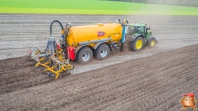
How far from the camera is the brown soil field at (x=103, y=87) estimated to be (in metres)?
6.59

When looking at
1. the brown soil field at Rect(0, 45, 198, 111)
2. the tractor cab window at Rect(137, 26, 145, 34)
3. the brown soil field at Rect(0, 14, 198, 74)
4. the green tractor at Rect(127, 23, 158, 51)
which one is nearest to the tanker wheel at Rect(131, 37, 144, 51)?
the green tractor at Rect(127, 23, 158, 51)

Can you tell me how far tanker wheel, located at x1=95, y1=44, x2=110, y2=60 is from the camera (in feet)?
34.7

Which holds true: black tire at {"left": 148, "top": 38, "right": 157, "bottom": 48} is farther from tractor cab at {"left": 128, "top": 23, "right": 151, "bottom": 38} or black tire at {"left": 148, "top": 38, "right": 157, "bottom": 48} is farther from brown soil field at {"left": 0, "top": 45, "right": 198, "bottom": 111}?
brown soil field at {"left": 0, "top": 45, "right": 198, "bottom": 111}

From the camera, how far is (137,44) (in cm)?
1252

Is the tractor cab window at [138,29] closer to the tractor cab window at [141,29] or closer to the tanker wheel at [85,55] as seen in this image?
the tractor cab window at [141,29]

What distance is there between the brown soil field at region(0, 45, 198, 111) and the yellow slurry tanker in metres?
0.58

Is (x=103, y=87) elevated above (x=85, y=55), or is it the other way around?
(x=85, y=55)

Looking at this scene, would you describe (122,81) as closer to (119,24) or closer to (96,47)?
(96,47)

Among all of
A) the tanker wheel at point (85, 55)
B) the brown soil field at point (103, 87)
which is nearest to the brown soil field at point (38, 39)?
the tanker wheel at point (85, 55)

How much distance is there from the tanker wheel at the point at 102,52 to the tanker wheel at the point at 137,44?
1903mm

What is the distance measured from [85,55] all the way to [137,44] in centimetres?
383

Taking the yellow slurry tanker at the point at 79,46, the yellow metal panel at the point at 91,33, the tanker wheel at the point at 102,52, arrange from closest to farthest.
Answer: the yellow slurry tanker at the point at 79,46, the yellow metal panel at the point at 91,33, the tanker wheel at the point at 102,52

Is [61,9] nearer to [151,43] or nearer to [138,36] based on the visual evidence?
[151,43]

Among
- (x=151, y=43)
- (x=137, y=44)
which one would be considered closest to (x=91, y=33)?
(x=137, y=44)
